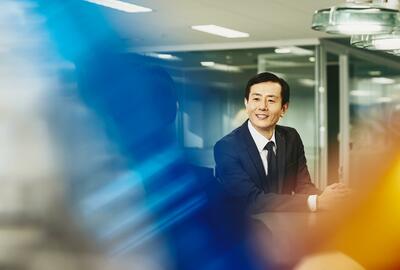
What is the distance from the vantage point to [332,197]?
1758 mm

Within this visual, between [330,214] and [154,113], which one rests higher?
[154,113]

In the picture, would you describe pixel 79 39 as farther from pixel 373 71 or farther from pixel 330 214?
pixel 373 71

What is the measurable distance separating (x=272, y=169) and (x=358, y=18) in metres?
0.49

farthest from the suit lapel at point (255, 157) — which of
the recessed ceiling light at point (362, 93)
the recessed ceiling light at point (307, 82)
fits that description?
the recessed ceiling light at point (362, 93)

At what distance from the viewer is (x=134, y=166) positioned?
1.00 m

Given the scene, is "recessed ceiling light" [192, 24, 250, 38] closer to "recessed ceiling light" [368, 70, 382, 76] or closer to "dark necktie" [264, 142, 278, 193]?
"recessed ceiling light" [368, 70, 382, 76]

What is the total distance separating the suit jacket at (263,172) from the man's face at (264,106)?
0.04 metres

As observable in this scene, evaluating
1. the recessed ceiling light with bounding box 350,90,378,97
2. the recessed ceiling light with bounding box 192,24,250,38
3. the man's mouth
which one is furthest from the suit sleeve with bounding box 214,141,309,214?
the recessed ceiling light with bounding box 350,90,378,97

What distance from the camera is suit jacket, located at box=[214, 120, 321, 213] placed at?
152cm

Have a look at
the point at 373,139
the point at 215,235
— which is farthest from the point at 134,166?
the point at 373,139

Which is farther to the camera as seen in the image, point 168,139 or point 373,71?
point 373,71

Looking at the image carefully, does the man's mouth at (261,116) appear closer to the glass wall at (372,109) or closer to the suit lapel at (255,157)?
the suit lapel at (255,157)

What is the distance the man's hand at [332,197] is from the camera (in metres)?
1.65

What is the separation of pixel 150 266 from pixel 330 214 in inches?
29.0
